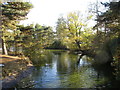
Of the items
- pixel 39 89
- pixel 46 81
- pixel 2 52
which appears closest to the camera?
pixel 39 89

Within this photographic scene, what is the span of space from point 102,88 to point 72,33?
58.4ft

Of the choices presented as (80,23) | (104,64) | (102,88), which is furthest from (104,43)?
(80,23)

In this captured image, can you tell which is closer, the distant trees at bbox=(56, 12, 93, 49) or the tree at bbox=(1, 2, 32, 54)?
the tree at bbox=(1, 2, 32, 54)

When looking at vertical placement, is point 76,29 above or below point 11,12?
below

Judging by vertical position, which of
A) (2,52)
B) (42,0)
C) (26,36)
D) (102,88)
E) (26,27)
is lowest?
(102,88)

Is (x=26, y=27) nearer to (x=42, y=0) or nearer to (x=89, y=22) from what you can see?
(x=42, y=0)

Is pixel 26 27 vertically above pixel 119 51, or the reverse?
pixel 26 27

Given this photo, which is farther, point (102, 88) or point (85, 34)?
point (85, 34)

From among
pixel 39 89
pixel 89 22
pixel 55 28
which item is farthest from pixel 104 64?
pixel 55 28

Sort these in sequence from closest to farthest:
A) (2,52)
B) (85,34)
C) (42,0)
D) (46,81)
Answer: (46,81)
(42,0)
(2,52)
(85,34)

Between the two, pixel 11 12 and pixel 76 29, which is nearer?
pixel 11 12

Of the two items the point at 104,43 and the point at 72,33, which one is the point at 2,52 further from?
the point at 72,33

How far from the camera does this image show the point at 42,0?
8.80 m

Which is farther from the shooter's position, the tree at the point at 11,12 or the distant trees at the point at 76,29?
the distant trees at the point at 76,29
